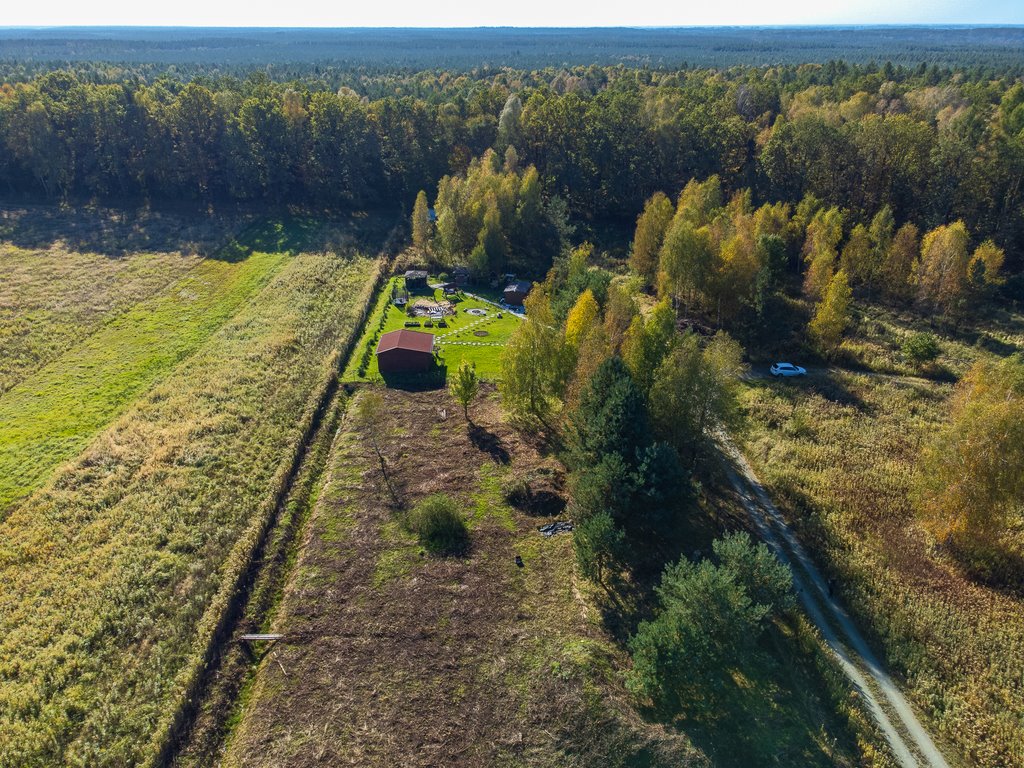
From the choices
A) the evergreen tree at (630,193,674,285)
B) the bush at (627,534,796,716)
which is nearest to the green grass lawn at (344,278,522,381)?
the evergreen tree at (630,193,674,285)

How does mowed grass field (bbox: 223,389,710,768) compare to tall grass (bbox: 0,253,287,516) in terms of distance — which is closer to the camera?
mowed grass field (bbox: 223,389,710,768)

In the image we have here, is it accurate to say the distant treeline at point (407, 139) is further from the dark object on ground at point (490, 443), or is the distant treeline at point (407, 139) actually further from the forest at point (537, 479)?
the dark object on ground at point (490, 443)

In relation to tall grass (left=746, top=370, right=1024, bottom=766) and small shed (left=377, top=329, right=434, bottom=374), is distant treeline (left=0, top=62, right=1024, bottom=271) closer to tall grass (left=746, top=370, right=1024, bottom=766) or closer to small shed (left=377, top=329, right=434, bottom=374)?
tall grass (left=746, top=370, right=1024, bottom=766)

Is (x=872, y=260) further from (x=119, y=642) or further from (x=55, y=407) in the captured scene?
(x=55, y=407)

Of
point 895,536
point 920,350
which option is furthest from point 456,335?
point 920,350

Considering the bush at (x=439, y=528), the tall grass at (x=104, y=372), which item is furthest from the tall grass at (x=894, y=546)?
the tall grass at (x=104, y=372)

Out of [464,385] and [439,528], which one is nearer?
[439,528]

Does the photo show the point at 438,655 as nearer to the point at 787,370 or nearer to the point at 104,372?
the point at 787,370
